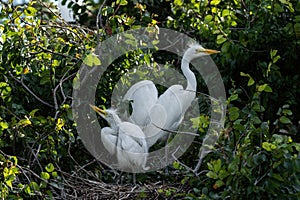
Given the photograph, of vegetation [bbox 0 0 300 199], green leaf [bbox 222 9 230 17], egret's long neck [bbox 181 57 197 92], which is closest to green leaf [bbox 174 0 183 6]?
vegetation [bbox 0 0 300 199]

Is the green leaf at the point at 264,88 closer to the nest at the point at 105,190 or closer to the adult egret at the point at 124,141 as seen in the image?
the nest at the point at 105,190

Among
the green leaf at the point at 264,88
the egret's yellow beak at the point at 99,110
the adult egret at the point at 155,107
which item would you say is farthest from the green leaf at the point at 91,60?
the green leaf at the point at 264,88

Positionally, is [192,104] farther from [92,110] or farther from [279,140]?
[279,140]

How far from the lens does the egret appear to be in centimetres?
300

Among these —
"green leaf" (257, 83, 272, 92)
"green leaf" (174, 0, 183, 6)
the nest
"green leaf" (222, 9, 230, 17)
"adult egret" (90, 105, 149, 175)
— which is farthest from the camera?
"green leaf" (174, 0, 183, 6)

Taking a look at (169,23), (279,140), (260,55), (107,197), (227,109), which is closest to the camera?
(279,140)

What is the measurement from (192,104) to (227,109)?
28.2 inches

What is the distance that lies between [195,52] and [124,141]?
0.53 metres

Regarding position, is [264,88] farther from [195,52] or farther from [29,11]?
[29,11]

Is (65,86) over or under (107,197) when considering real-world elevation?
over

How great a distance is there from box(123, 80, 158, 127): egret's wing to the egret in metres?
0.05

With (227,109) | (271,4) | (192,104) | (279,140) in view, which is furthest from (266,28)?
(279,140)

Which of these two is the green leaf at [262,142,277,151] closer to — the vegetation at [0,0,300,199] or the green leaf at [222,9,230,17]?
the vegetation at [0,0,300,199]

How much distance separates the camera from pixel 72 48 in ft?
9.81
